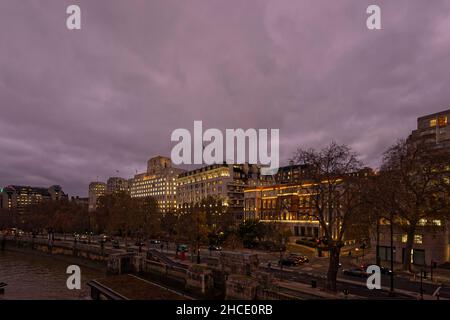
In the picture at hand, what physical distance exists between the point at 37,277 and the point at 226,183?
8890 cm

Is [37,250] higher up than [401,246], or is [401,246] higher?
[401,246]

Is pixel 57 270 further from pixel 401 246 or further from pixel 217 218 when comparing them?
pixel 401 246

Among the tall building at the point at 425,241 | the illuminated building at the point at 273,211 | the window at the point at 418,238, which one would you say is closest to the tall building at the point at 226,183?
the illuminated building at the point at 273,211

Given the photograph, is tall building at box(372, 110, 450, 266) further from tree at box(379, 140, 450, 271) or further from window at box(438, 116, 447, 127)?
window at box(438, 116, 447, 127)

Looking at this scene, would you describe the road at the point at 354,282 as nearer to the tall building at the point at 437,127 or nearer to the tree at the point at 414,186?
the tree at the point at 414,186

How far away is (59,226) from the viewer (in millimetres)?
125875

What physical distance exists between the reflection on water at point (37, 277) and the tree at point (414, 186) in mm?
47920

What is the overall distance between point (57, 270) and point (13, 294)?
27.2m

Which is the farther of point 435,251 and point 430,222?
point 435,251

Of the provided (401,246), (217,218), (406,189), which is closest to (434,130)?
(401,246)

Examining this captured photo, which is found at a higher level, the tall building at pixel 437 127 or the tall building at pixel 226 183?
the tall building at pixel 437 127

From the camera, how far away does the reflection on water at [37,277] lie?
4622 centimetres

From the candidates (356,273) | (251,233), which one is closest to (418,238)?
(356,273)

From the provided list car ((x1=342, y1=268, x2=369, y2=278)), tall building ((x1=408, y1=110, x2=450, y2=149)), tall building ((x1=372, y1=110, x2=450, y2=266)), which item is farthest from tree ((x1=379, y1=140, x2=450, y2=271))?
tall building ((x1=408, y1=110, x2=450, y2=149))
